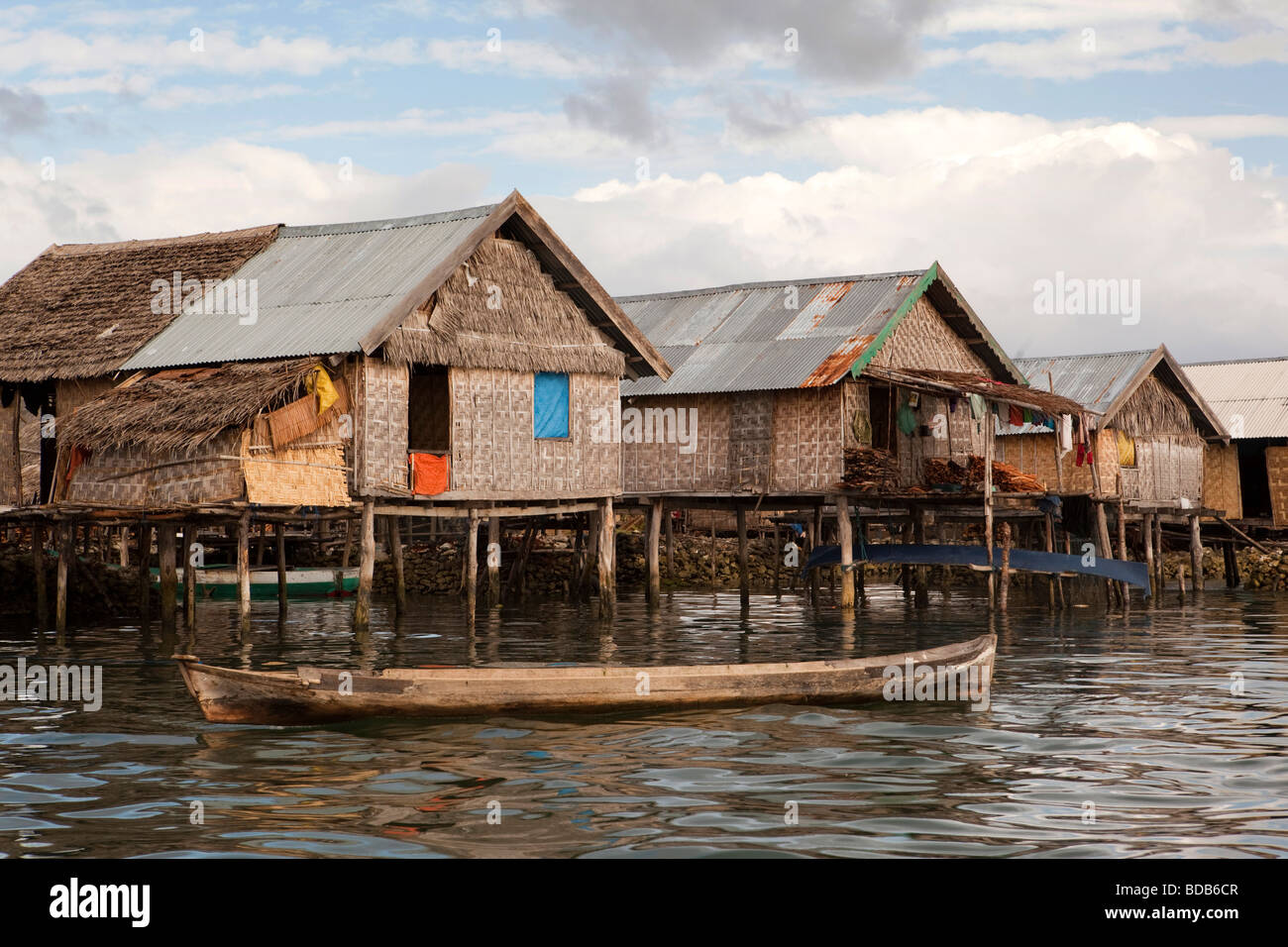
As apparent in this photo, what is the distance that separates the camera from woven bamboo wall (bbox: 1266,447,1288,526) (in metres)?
38.0

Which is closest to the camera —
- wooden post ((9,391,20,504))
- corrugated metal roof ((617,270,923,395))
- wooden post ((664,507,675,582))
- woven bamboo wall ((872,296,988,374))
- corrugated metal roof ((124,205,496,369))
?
corrugated metal roof ((124,205,496,369))

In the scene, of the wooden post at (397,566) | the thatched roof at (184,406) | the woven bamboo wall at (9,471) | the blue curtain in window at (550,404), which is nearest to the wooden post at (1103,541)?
the blue curtain in window at (550,404)

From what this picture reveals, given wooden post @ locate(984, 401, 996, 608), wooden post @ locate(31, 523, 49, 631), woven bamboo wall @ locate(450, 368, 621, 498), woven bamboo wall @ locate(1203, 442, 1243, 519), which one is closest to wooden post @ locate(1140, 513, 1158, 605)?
woven bamboo wall @ locate(1203, 442, 1243, 519)

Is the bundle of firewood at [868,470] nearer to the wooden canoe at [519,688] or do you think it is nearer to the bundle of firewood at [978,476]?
the bundle of firewood at [978,476]

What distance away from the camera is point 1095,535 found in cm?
3028

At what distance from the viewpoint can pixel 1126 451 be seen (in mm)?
33312

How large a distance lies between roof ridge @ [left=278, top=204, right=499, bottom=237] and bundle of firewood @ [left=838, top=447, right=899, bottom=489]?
26.8 feet

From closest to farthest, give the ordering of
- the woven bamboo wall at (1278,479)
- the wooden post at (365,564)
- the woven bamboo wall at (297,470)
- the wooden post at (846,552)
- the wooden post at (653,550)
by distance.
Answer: the woven bamboo wall at (297,470)
the wooden post at (365,564)
the wooden post at (846,552)
the wooden post at (653,550)
the woven bamboo wall at (1278,479)

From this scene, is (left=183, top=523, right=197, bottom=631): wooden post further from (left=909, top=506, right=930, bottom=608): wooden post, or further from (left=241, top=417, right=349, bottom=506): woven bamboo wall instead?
(left=909, top=506, right=930, bottom=608): wooden post

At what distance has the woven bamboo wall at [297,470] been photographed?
20.4 meters

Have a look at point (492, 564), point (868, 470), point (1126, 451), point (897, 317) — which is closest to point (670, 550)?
point (868, 470)

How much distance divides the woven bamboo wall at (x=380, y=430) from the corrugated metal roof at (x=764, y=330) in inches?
292

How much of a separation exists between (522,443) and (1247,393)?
24.6 m
